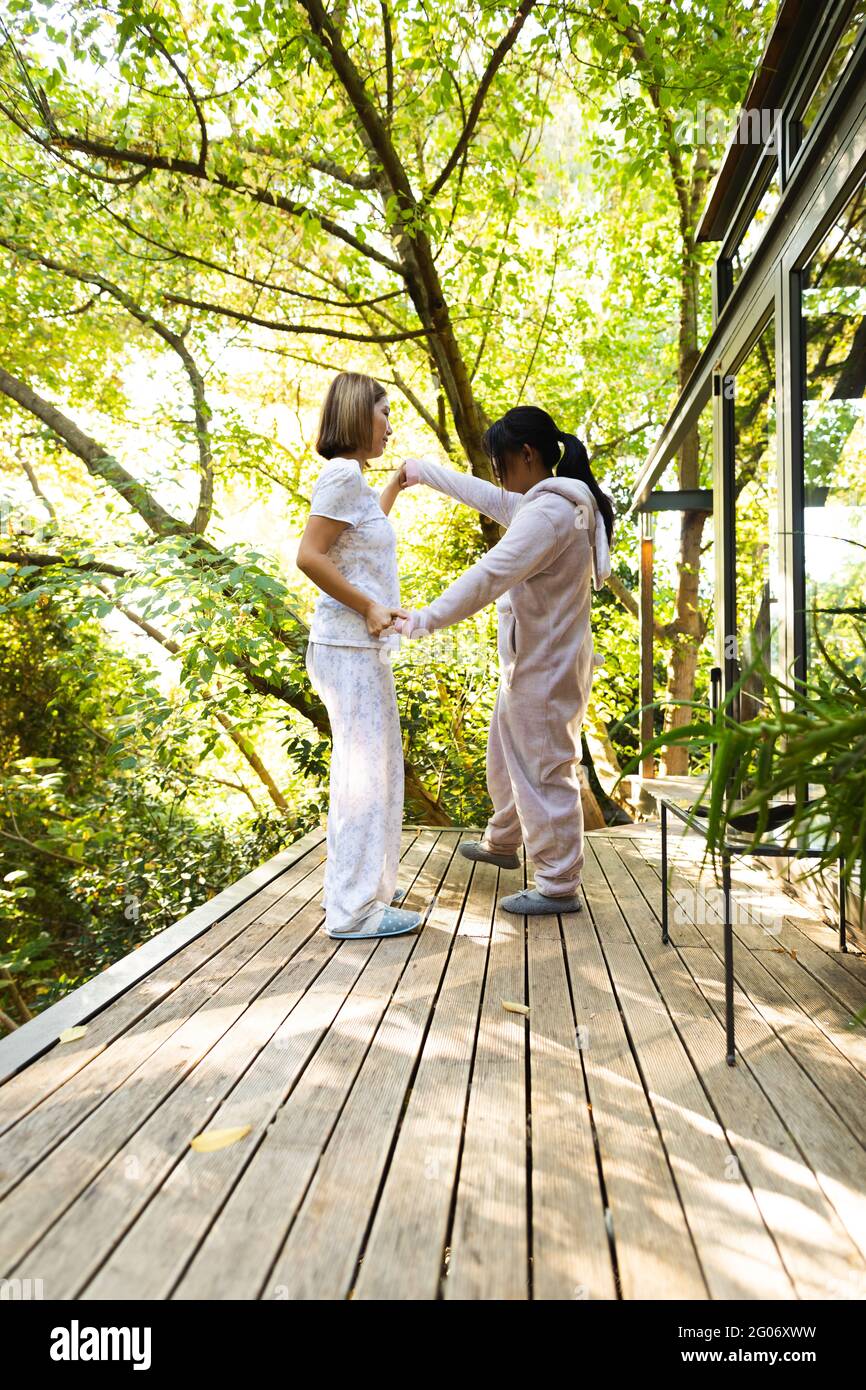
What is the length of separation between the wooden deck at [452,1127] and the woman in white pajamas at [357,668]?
0.19 meters

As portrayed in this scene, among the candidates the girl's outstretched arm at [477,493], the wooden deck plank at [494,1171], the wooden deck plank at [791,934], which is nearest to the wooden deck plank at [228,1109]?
the wooden deck plank at [494,1171]

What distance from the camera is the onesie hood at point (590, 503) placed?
117 inches

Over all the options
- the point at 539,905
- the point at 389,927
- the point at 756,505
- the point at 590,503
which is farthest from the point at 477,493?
the point at 389,927

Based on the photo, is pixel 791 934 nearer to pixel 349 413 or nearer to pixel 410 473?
pixel 410 473

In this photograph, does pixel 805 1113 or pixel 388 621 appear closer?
pixel 805 1113

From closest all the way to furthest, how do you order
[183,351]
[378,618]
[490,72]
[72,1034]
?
1. [72,1034]
2. [378,618]
3. [490,72]
4. [183,351]

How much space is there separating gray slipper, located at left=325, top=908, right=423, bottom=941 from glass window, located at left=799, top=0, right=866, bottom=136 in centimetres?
257

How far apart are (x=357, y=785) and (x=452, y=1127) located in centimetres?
127

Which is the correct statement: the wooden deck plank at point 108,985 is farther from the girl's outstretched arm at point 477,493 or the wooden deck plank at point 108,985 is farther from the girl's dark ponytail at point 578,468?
the girl's dark ponytail at point 578,468

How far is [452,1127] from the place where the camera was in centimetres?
169

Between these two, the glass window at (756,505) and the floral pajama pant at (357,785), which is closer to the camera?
the floral pajama pant at (357,785)

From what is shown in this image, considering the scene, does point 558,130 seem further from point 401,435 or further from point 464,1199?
point 464,1199

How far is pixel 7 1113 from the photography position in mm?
1738
